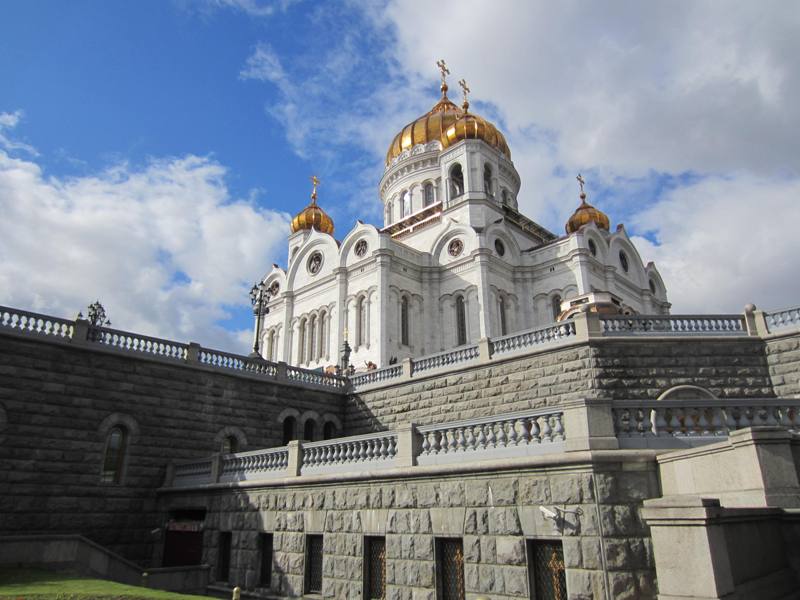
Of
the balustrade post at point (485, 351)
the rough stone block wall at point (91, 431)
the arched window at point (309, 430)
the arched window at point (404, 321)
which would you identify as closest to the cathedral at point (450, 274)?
the arched window at point (404, 321)

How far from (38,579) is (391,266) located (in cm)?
2539

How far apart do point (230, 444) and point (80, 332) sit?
19.5ft

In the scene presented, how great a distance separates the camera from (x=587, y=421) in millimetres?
9562

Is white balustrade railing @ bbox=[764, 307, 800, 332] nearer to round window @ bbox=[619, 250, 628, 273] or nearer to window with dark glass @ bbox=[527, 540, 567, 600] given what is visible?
Answer: window with dark glass @ bbox=[527, 540, 567, 600]

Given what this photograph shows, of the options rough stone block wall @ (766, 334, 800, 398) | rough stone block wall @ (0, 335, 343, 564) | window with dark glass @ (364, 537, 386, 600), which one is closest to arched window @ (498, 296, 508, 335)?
rough stone block wall @ (766, 334, 800, 398)

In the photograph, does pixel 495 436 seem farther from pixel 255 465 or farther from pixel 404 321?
pixel 404 321

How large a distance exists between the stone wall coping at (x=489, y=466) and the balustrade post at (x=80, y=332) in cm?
719

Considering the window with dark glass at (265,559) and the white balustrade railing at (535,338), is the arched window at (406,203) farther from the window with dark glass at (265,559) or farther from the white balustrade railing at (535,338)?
the window with dark glass at (265,559)

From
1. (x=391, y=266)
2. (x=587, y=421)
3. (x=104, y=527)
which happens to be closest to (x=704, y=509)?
(x=587, y=421)

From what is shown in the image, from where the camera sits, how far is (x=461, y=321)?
3491 cm

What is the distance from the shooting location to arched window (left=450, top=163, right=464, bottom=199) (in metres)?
40.7

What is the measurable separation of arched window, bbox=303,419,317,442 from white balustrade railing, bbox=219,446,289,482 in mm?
5826

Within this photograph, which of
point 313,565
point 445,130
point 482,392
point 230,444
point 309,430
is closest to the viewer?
point 313,565

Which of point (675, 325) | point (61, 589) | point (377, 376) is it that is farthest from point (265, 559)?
point (675, 325)
